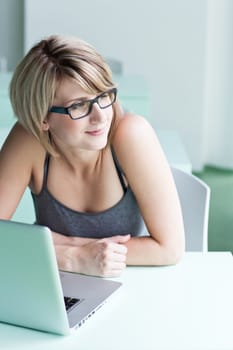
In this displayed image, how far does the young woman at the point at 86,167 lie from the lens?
2.00 meters

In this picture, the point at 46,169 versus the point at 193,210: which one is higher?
the point at 46,169

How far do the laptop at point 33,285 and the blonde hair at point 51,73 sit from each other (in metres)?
0.55

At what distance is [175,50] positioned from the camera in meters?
5.75

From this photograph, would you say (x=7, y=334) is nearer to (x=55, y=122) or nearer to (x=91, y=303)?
(x=91, y=303)

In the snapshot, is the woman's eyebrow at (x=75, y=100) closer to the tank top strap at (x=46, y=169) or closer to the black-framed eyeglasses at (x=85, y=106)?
the black-framed eyeglasses at (x=85, y=106)

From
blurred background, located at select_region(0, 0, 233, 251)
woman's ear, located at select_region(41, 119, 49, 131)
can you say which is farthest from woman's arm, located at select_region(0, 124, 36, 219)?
blurred background, located at select_region(0, 0, 233, 251)

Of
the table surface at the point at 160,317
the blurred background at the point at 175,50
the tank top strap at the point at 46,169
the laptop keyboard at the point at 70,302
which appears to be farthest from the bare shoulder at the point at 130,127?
the blurred background at the point at 175,50

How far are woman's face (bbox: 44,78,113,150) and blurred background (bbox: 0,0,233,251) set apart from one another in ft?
11.7

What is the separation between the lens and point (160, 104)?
→ 19.3 ft

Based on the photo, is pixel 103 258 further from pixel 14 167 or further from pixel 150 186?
pixel 14 167

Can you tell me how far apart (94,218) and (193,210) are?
1.29 feet

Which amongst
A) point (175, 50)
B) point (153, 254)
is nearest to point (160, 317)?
point (153, 254)

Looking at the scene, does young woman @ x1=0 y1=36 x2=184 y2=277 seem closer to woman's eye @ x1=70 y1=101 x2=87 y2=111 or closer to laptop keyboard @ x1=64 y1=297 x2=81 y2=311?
woman's eye @ x1=70 y1=101 x2=87 y2=111

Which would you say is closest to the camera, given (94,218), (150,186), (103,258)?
(103,258)
